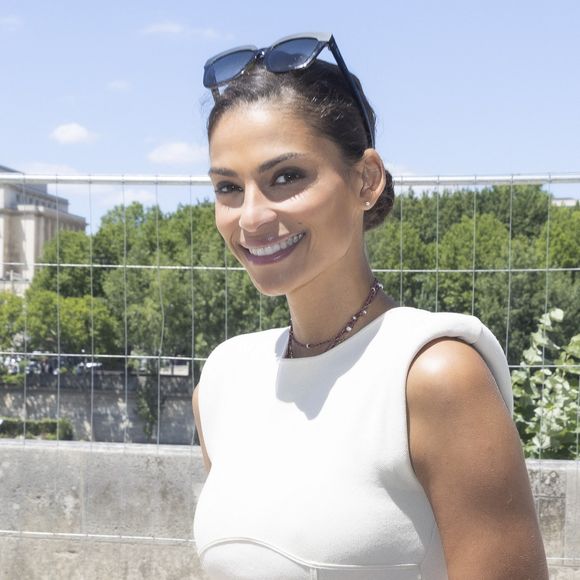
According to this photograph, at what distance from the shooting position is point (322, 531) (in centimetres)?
132

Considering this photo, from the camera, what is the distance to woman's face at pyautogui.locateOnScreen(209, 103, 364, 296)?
140 cm

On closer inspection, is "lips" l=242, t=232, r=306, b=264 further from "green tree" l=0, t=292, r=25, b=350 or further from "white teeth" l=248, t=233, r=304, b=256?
"green tree" l=0, t=292, r=25, b=350

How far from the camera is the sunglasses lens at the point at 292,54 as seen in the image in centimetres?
145

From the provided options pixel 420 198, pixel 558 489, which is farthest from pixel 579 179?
pixel 558 489

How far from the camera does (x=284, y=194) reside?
1.41 m

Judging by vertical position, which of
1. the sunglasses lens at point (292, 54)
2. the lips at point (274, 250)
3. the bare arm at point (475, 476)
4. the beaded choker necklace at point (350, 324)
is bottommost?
the bare arm at point (475, 476)

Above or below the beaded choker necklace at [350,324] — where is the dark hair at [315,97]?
above

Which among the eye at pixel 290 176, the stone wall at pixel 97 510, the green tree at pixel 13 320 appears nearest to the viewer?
the eye at pixel 290 176

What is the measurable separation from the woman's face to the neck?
0.04 m

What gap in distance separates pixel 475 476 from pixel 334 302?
1.37ft

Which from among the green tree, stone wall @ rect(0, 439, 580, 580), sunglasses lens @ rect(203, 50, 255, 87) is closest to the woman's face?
sunglasses lens @ rect(203, 50, 255, 87)

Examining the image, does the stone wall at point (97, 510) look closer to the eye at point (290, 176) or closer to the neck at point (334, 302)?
the neck at point (334, 302)

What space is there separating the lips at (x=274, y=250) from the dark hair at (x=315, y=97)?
16cm

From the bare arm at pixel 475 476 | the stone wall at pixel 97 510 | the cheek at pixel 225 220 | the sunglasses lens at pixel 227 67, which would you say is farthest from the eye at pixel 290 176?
the stone wall at pixel 97 510
